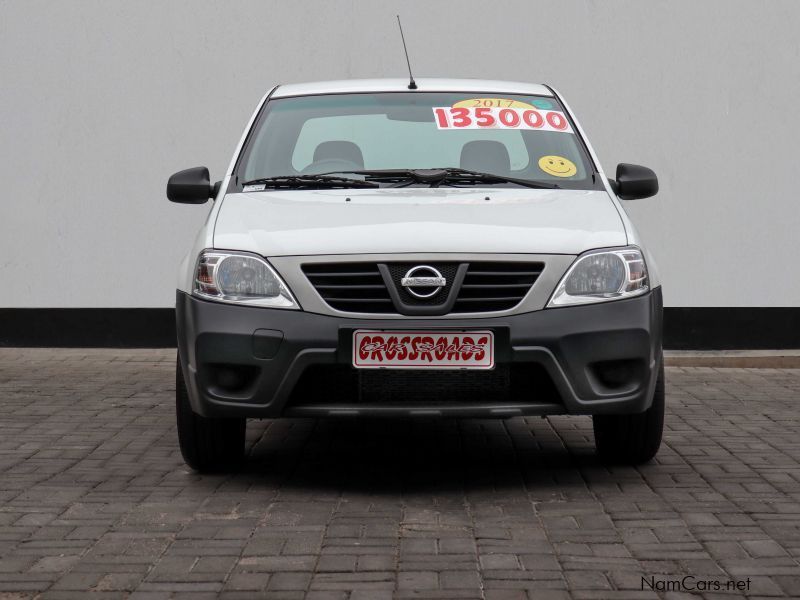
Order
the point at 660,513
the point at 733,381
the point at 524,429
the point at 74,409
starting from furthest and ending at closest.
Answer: the point at 733,381, the point at 74,409, the point at 524,429, the point at 660,513

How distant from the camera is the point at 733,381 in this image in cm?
962

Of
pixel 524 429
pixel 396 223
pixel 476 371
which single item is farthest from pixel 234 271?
pixel 524 429

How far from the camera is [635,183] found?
256 inches

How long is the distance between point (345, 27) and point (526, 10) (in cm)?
135

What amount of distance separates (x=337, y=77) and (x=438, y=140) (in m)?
4.20

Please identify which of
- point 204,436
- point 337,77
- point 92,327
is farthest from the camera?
point 92,327

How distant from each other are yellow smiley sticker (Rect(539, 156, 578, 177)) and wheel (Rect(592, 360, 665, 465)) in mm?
1039

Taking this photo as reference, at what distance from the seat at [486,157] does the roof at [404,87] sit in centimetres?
46

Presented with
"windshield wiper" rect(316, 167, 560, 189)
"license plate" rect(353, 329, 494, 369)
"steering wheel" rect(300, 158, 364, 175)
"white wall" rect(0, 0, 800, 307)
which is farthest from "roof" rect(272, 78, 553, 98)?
"white wall" rect(0, 0, 800, 307)

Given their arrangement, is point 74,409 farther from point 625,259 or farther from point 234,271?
point 625,259

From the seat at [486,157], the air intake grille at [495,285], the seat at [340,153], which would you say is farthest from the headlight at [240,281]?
the seat at [486,157]

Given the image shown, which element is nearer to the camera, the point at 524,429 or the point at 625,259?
the point at 625,259

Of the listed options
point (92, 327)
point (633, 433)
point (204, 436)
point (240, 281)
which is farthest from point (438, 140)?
point (92, 327)

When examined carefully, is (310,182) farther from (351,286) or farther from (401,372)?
(401,372)
